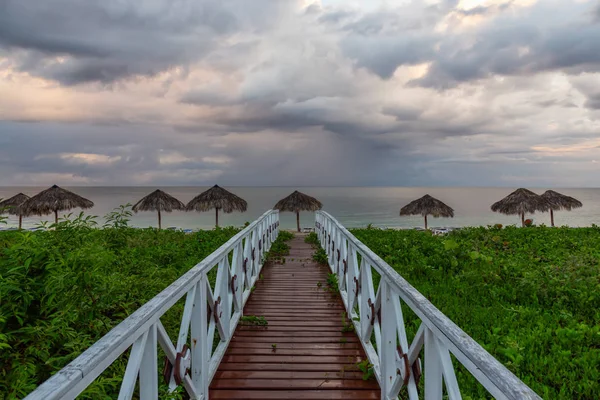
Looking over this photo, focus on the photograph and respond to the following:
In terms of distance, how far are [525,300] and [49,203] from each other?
71.7 ft

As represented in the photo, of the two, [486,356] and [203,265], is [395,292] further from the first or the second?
[203,265]

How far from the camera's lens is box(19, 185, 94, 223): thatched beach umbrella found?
64.5ft

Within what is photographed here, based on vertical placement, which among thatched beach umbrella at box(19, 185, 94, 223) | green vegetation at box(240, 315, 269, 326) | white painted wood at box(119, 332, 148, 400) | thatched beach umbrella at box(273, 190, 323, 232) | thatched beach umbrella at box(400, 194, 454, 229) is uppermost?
thatched beach umbrella at box(19, 185, 94, 223)

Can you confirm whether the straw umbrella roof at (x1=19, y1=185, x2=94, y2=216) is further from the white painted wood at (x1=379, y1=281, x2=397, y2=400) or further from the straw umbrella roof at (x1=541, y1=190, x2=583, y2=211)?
the straw umbrella roof at (x1=541, y1=190, x2=583, y2=211)

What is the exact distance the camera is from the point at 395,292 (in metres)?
2.71

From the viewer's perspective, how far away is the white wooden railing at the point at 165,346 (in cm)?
126

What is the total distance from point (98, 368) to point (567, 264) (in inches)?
332

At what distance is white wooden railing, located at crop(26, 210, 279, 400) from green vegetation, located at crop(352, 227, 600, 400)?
2254 mm

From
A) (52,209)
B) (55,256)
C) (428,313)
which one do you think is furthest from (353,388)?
(52,209)

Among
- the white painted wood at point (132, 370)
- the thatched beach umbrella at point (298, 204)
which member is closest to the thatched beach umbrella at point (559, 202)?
the thatched beach umbrella at point (298, 204)

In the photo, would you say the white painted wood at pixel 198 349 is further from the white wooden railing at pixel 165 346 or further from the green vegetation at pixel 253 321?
the green vegetation at pixel 253 321

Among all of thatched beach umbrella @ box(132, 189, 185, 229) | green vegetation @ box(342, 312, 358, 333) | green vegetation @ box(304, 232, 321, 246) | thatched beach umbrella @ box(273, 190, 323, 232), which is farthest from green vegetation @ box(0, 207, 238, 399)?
thatched beach umbrella @ box(132, 189, 185, 229)

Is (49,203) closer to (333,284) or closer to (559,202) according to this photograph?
(333,284)

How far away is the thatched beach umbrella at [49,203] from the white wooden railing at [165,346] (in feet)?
64.1
